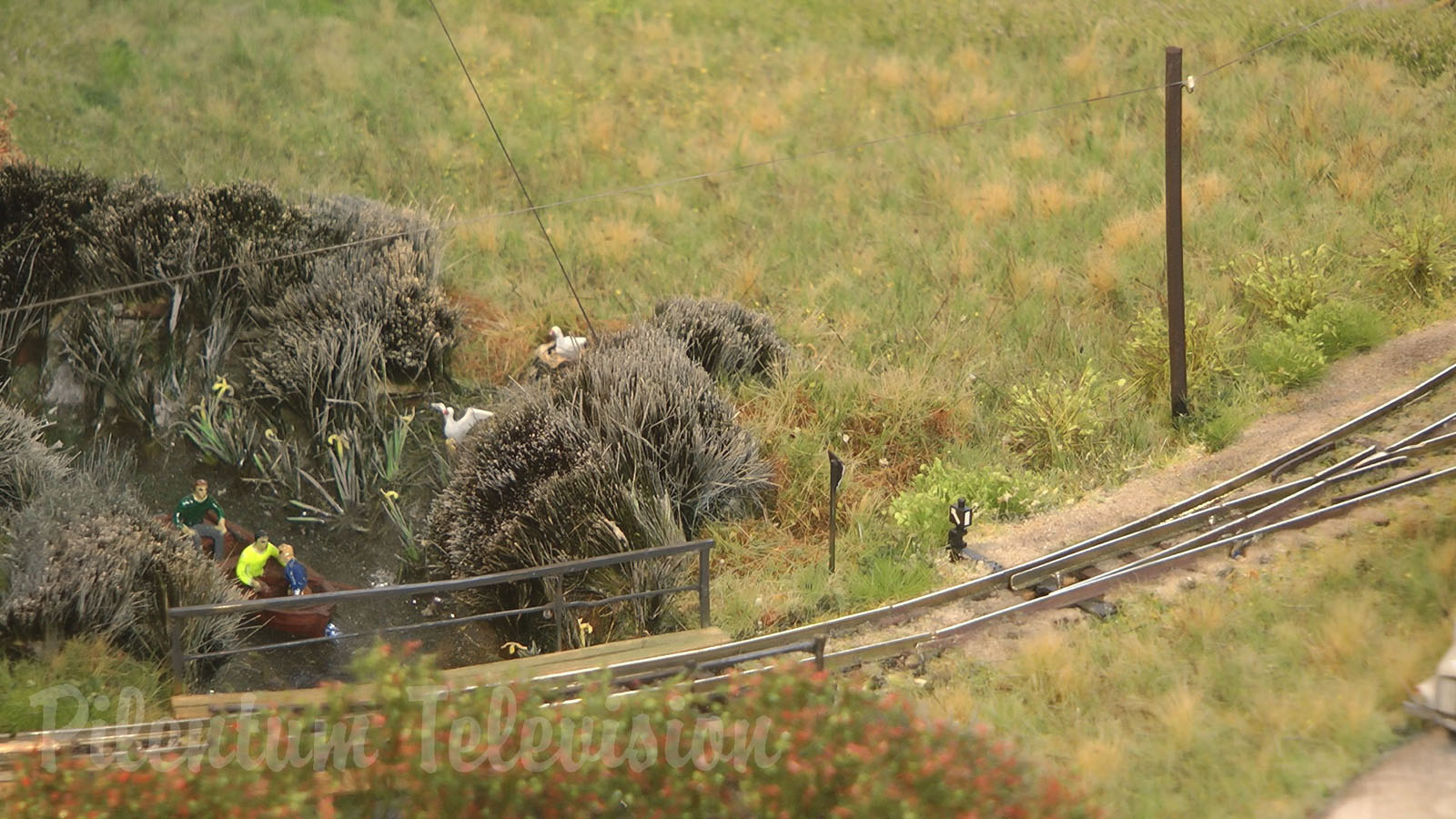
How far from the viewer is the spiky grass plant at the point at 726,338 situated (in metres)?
13.2

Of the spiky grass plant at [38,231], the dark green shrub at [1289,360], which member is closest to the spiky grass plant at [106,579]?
the spiky grass plant at [38,231]

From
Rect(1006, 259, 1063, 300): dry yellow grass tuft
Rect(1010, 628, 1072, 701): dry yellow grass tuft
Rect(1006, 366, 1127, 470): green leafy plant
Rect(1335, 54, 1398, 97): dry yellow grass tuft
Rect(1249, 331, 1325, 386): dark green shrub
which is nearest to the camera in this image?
Rect(1010, 628, 1072, 701): dry yellow grass tuft

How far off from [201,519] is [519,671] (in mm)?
4300

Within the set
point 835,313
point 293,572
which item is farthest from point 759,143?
point 293,572

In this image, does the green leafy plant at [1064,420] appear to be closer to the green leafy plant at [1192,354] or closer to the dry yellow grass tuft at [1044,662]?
the green leafy plant at [1192,354]

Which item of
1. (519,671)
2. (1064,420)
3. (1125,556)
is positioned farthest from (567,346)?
(1125,556)

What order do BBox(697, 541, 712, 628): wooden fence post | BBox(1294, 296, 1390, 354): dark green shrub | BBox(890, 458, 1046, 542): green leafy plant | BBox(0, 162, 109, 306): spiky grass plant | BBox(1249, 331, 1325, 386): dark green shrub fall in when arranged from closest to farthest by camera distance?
BBox(697, 541, 712, 628): wooden fence post < BBox(890, 458, 1046, 542): green leafy plant < BBox(1249, 331, 1325, 386): dark green shrub < BBox(1294, 296, 1390, 354): dark green shrub < BBox(0, 162, 109, 306): spiky grass plant

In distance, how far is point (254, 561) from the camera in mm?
11008

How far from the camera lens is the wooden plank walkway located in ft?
25.7

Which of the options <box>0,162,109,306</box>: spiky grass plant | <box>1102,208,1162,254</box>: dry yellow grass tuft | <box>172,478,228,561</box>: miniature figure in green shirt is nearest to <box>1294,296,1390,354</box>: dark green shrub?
<box>1102,208,1162,254</box>: dry yellow grass tuft

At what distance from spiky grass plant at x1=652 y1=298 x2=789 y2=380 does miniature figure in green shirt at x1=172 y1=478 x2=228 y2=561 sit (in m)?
4.38

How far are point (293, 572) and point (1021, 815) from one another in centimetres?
672

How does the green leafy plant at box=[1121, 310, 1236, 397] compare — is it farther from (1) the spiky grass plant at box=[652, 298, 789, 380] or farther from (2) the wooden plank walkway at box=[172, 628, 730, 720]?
(2) the wooden plank walkway at box=[172, 628, 730, 720]

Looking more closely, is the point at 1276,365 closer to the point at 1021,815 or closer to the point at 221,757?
the point at 1021,815
